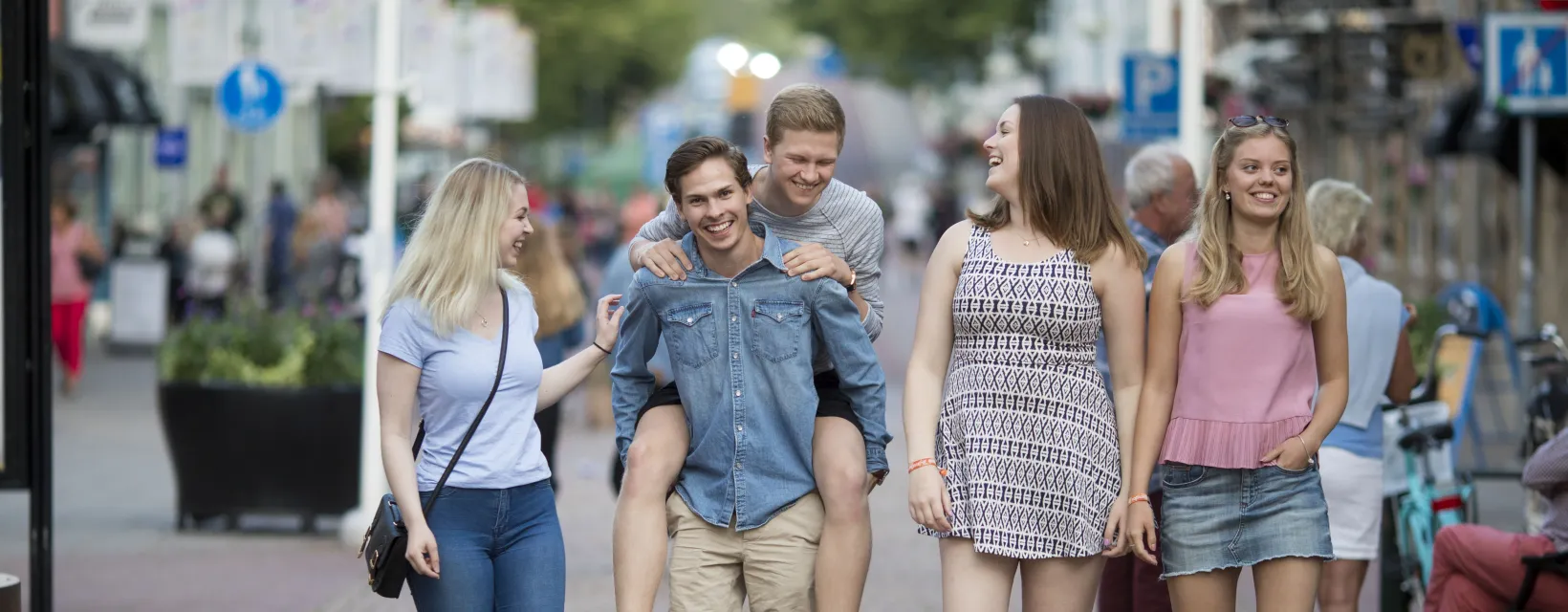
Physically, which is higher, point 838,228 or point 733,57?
point 733,57

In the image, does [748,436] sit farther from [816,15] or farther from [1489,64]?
[816,15]

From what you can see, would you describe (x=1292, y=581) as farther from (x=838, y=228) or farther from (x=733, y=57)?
(x=733, y=57)

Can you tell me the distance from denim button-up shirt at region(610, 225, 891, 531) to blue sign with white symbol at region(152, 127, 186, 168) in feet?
81.9

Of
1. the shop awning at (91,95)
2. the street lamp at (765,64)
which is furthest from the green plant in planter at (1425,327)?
the street lamp at (765,64)

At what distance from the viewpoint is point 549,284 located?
31.6ft

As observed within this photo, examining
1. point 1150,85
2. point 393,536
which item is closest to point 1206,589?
point 393,536

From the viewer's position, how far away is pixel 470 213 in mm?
4855

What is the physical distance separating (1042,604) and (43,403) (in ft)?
11.3

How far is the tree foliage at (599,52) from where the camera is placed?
182ft

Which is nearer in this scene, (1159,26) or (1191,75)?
(1191,75)

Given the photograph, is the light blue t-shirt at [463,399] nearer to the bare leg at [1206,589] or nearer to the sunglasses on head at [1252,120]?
the bare leg at [1206,589]

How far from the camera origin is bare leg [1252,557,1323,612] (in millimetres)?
4820

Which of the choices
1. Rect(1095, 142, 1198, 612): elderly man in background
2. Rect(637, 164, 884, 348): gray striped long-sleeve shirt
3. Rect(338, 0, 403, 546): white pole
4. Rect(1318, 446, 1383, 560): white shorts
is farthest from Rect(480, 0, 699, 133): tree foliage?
Rect(637, 164, 884, 348): gray striped long-sleeve shirt

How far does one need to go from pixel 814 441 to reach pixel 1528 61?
25.9ft
